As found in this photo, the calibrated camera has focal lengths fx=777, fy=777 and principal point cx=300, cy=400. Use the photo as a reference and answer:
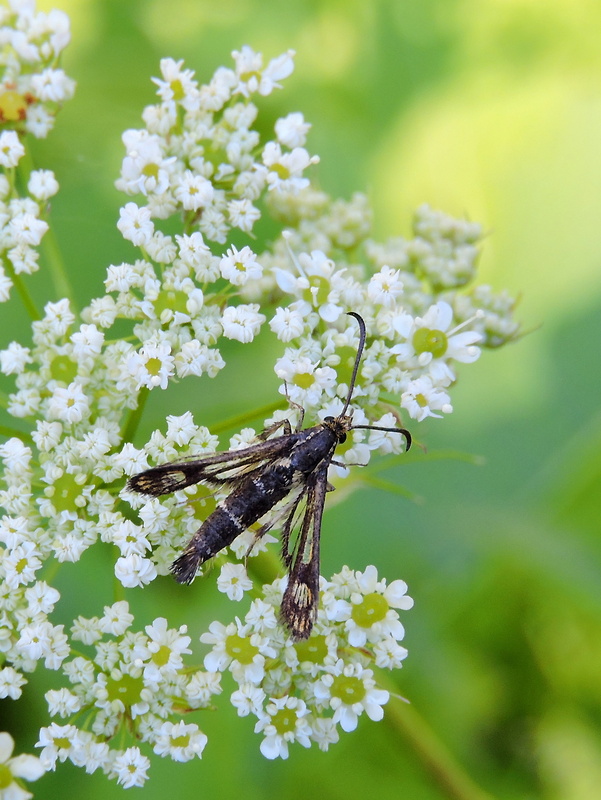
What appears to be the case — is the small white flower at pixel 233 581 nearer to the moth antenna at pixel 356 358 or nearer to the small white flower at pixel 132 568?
the small white flower at pixel 132 568

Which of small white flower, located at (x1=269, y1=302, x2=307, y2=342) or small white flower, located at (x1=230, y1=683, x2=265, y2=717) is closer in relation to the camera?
small white flower, located at (x1=230, y1=683, x2=265, y2=717)

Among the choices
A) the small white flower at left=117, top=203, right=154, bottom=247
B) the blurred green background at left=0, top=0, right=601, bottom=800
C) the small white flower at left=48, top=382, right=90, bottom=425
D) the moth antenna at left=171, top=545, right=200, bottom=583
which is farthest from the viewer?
the blurred green background at left=0, top=0, right=601, bottom=800

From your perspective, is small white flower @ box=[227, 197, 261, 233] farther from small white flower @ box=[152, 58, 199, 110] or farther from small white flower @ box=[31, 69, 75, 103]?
small white flower @ box=[31, 69, 75, 103]

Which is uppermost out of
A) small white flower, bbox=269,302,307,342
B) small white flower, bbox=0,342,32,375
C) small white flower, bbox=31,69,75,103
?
small white flower, bbox=31,69,75,103

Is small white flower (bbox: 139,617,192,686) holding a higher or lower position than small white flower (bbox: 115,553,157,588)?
lower

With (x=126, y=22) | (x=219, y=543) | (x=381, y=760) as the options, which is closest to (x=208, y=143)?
(x=219, y=543)

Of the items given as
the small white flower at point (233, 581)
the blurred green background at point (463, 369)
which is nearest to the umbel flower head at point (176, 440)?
the small white flower at point (233, 581)

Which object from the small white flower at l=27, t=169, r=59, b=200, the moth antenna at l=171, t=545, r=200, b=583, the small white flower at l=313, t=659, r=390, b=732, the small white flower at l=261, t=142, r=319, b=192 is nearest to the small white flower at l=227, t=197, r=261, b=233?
the small white flower at l=261, t=142, r=319, b=192
